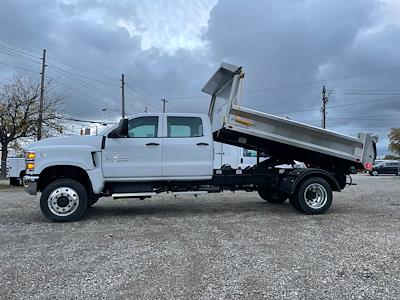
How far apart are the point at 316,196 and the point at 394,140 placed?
62942 millimetres

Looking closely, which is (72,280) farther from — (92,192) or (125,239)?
(92,192)

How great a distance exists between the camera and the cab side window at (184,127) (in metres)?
8.02

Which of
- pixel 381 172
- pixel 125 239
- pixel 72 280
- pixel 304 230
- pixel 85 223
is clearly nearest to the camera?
pixel 72 280

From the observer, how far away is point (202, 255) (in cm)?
519

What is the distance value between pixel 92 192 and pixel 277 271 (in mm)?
4665

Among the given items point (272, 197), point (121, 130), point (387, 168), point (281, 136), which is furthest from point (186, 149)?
point (387, 168)

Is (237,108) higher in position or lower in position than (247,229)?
higher

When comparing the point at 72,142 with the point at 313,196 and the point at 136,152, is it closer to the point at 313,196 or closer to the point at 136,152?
the point at 136,152

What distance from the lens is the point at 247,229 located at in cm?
684

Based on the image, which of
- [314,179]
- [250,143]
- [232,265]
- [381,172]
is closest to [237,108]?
[250,143]

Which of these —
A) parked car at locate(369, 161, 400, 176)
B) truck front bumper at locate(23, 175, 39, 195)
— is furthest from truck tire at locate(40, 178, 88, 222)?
parked car at locate(369, 161, 400, 176)

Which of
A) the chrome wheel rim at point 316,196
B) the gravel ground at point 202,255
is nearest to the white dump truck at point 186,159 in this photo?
the chrome wheel rim at point 316,196

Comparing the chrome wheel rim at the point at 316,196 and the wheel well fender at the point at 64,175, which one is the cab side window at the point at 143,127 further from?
the chrome wheel rim at the point at 316,196

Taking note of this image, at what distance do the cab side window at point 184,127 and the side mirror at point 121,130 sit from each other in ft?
3.10
